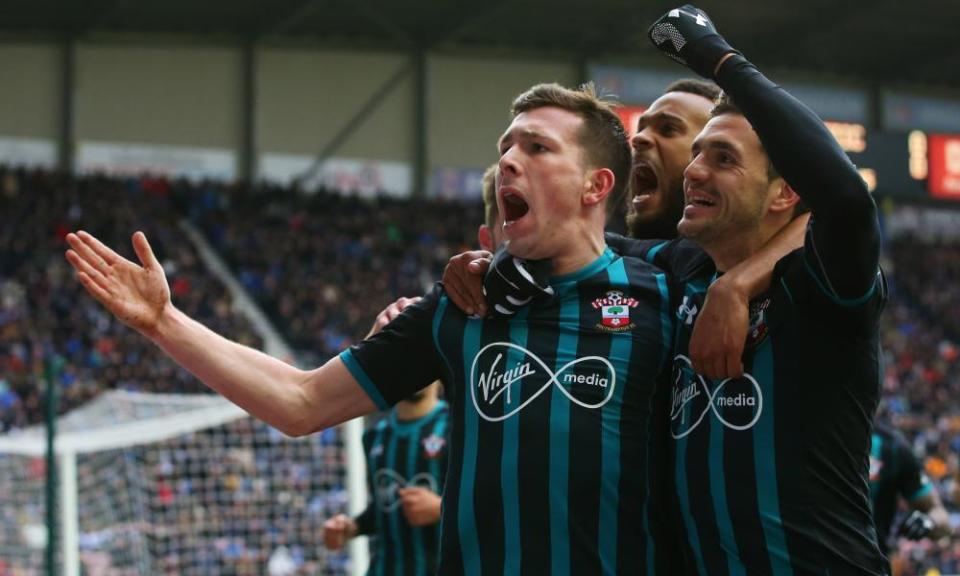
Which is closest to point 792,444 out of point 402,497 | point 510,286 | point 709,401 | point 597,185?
point 709,401

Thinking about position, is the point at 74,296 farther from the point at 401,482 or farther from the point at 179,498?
the point at 401,482

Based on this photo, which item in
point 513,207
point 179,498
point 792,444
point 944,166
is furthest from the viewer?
point 944,166

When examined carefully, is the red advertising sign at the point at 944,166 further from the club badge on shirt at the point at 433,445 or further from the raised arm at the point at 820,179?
the raised arm at the point at 820,179

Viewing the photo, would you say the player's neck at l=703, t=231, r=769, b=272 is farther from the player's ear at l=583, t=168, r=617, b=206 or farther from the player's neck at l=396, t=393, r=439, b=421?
the player's neck at l=396, t=393, r=439, b=421

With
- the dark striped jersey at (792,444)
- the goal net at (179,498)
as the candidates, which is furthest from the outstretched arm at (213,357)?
the goal net at (179,498)

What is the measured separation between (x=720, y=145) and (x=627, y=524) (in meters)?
0.95

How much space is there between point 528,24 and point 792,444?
24624 millimetres

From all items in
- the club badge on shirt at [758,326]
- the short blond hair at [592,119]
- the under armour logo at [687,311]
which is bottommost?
the club badge on shirt at [758,326]

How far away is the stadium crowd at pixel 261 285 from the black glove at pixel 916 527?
10.2 meters

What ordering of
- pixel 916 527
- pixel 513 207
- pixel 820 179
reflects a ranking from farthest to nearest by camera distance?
pixel 916 527 → pixel 513 207 → pixel 820 179

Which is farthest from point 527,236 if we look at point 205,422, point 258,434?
point 258,434

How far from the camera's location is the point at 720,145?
3.07m

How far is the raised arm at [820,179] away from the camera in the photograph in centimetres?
264

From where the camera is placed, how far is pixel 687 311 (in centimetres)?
316
